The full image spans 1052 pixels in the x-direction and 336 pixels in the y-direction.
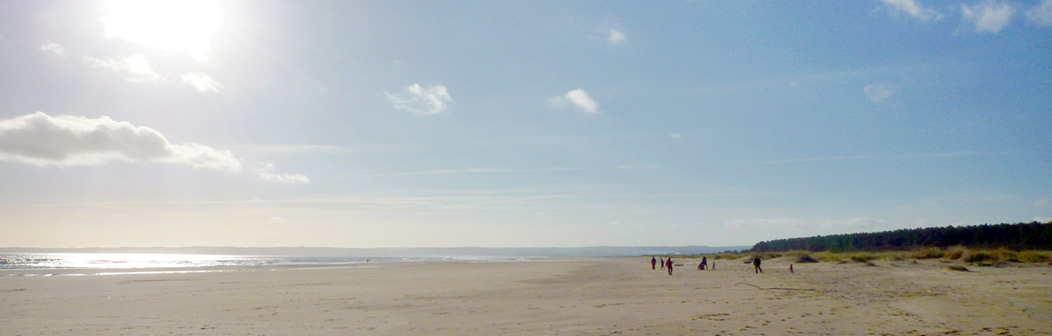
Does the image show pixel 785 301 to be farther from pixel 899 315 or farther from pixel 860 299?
pixel 899 315

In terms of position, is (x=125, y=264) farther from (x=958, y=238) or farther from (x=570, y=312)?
(x=958, y=238)

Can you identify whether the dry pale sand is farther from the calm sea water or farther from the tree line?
the tree line

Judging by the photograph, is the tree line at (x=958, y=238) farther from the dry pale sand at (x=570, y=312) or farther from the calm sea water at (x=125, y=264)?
the calm sea water at (x=125, y=264)

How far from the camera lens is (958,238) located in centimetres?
8050

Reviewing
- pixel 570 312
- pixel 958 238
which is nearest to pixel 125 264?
pixel 570 312

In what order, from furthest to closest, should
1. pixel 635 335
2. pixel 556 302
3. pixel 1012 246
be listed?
pixel 1012 246
pixel 556 302
pixel 635 335

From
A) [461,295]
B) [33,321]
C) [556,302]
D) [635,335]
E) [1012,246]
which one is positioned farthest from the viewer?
[1012,246]

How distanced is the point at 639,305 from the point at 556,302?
2.93 metres

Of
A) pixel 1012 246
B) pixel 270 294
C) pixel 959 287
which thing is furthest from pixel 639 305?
pixel 1012 246

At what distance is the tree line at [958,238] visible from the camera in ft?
224

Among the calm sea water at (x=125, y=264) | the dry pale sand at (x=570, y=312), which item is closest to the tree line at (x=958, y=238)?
the dry pale sand at (x=570, y=312)

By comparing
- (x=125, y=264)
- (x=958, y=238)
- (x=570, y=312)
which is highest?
(x=958, y=238)

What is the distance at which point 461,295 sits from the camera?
2191cm

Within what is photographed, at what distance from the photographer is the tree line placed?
6840 cm
